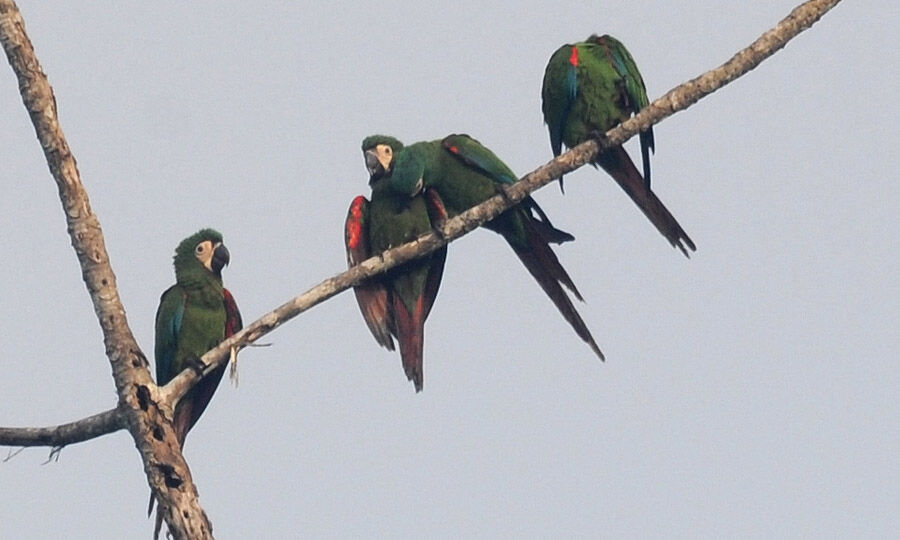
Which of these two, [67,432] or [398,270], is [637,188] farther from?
[67,432]

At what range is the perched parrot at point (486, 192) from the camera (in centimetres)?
789

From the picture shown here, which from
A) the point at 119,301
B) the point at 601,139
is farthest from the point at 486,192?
the point at 119,301

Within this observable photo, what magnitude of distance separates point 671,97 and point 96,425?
3639 mm

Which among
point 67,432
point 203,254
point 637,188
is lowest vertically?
point 67,432

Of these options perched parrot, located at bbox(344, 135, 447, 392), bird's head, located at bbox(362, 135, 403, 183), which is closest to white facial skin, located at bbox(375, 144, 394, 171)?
bird's head, located at bbox(362, 135, 403, 183)

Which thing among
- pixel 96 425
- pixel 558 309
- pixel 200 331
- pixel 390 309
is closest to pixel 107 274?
pixel 96 425

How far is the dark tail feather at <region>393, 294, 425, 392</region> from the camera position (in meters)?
7.88

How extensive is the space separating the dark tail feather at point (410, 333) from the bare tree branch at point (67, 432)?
1.98 meters

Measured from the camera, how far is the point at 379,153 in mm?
8391

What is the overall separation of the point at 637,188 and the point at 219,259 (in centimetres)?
280

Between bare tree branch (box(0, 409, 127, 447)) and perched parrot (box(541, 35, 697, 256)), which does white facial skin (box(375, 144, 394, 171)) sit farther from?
bare tree branch (box(0, 409, 127, 447))

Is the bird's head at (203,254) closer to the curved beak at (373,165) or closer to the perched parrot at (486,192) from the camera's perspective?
the curved beak at (373,165)

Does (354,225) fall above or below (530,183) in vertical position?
above

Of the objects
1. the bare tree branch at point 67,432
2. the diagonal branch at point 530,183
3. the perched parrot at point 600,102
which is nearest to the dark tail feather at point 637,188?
the perched parrot at point 600,102
